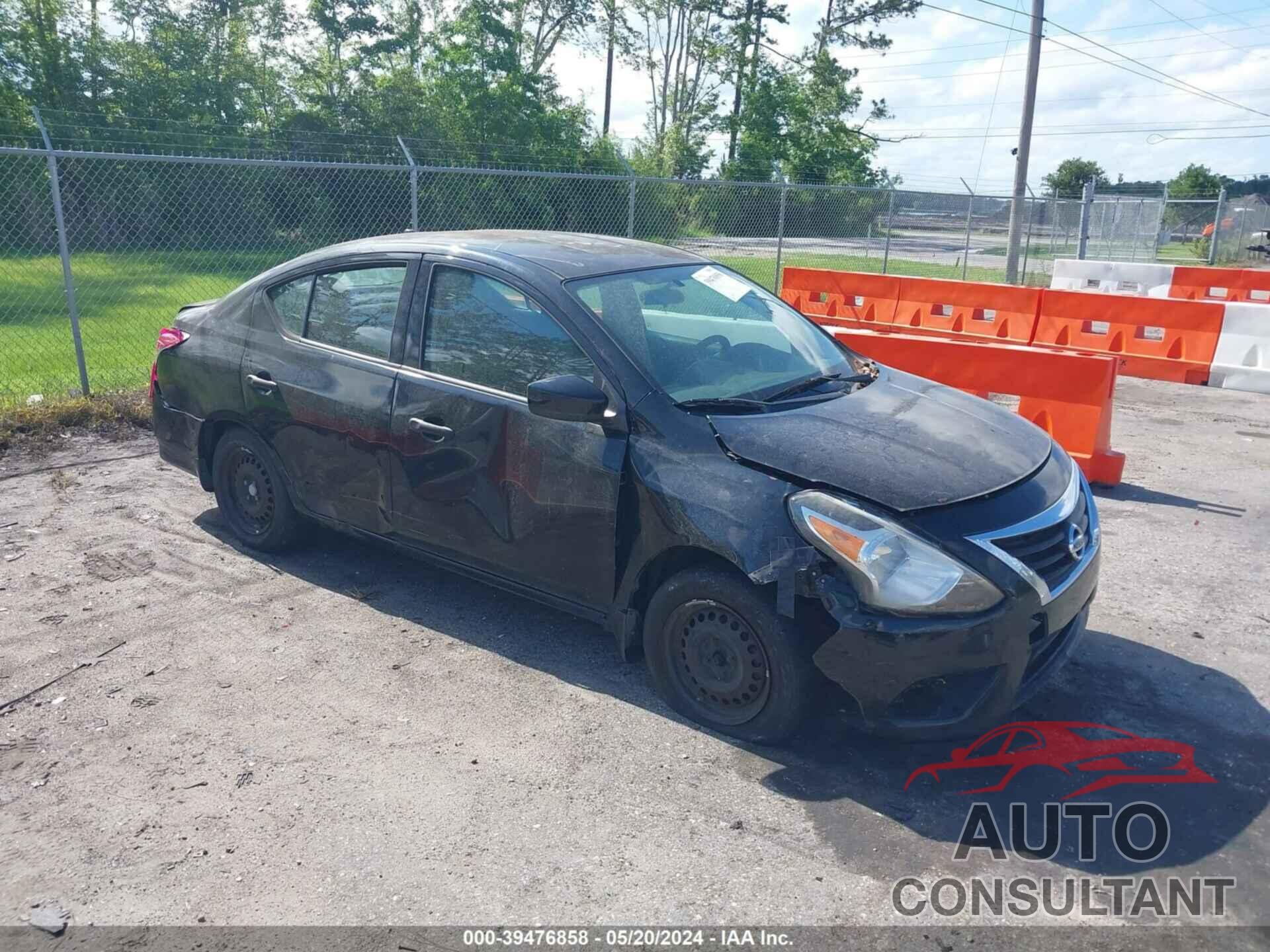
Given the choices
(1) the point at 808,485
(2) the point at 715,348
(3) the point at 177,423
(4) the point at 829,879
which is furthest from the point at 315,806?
(3) the point at 177,423

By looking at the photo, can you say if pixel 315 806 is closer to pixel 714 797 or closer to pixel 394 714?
pixel 394 714

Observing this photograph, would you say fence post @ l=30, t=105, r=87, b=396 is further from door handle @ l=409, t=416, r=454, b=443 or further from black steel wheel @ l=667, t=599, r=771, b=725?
black steel wheel @ l=667, t=599, r=771, b=725

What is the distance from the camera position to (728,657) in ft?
11.9

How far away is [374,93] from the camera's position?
2708 centimetres

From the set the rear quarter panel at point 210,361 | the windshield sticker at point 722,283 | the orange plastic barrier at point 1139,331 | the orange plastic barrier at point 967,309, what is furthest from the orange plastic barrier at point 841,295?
the rear quarter panel at point 210,361

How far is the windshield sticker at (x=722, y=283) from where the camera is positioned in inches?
185

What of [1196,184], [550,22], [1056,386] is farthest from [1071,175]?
[1056,386]

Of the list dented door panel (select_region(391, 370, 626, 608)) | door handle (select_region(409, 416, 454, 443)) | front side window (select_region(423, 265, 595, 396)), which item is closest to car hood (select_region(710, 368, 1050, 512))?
dented door panel (select_region(391, 370, 626, 608))

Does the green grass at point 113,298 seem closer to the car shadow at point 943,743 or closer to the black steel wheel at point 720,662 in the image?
the car shadow at point 943,743

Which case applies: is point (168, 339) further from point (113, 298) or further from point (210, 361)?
point (113, 298)

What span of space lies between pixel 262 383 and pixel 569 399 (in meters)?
2.03

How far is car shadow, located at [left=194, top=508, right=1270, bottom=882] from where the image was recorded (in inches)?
124

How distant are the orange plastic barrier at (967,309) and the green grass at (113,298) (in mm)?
2453

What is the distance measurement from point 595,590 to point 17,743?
2.18 metres
